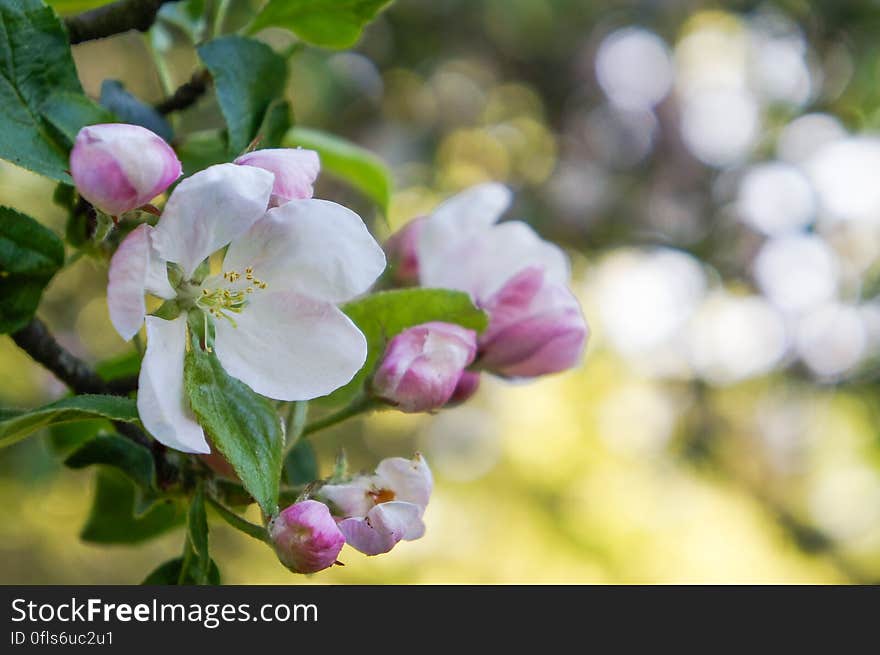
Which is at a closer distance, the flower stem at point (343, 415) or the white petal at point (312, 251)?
the white petal at point (312, 251)

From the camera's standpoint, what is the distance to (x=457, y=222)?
0.75 m

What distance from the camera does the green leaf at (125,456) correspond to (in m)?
0.67

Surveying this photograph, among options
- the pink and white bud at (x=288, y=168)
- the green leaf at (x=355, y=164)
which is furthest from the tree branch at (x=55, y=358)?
the green leaf at (x=355, y=164)

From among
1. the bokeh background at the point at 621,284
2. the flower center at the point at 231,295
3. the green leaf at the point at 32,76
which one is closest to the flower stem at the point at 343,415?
the flower center at the point at 231,295

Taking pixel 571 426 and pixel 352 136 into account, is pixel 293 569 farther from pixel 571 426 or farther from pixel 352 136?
pixel 571 426

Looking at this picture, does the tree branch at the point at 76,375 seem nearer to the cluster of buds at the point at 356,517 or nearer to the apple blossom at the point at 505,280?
the cluster of buds at the point at 356,517

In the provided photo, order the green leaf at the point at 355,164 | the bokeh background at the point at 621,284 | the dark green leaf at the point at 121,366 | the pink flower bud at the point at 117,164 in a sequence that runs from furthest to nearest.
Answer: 1. the bokeh background at the point at 621,284
2. the green leaf at the point at 355,164
3. the dark green leaf at the point at 121,366
4. the pink flower bud at the point at 117,164

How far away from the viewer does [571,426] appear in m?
3.43

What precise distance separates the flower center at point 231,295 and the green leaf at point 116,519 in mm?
329

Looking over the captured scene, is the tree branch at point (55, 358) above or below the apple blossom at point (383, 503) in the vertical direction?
above

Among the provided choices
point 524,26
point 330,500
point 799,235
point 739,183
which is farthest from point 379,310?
point 799,235

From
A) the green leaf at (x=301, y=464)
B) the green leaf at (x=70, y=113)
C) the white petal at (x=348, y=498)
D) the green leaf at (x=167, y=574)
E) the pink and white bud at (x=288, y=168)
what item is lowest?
the green leaf at (x=167, y=574)

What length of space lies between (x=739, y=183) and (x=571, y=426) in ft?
3.35

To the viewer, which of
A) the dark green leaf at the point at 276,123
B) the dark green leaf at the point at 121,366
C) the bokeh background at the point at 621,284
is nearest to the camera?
the dark green leaf at the point at 276,123
